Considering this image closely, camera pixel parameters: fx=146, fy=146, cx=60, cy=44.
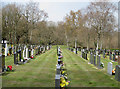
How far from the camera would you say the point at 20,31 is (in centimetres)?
3712

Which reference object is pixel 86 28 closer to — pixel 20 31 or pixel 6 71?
pixel 20 31

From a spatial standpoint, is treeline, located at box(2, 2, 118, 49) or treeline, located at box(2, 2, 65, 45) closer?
treeline, located at box(2, 2, 118, 49)

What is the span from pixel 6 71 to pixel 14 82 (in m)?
2.19

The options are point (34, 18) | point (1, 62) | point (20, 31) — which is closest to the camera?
point (1, 62)

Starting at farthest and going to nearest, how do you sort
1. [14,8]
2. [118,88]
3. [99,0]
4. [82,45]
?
[82,45]
[14,8]
[99,0]
[118,88]

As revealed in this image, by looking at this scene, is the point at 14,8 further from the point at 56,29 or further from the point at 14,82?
the point at 56,29

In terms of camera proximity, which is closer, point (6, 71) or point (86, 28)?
point (6, 71)

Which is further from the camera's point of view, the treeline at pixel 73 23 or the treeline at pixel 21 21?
the treeline at pixel 21 21

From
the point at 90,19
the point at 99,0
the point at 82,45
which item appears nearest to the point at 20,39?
the point at 82,45

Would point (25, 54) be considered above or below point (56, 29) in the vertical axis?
below

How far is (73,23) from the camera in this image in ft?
127

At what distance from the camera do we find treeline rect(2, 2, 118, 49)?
83.7ft

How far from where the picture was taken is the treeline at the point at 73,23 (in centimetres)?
2552

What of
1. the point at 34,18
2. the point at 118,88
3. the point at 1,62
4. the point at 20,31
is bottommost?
the point at 118,88
